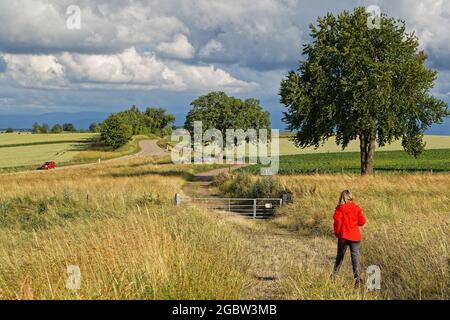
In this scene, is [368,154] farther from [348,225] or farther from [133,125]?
[133,125]

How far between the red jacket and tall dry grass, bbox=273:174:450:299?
816 mm

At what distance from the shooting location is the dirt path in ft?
27.9

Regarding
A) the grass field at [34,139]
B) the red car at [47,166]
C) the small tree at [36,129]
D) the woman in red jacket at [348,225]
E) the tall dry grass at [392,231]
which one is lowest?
the red car at [47,166]

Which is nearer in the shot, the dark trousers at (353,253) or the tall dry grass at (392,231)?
the tall dry grass at (392,231)

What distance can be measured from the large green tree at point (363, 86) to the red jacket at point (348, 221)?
23369mm

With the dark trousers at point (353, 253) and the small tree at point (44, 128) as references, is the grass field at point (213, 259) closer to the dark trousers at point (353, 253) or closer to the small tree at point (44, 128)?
the dark trousers at point (353, 253)

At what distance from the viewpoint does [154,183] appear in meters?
33.7

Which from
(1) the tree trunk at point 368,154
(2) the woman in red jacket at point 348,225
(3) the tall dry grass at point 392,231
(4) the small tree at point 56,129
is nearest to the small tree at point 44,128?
(4) the small tree at point 56,129

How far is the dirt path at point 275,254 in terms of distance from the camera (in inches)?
334

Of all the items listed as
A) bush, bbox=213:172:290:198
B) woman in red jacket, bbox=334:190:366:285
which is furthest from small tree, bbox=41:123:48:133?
woman in red jacket, bbox=334:190:366:285

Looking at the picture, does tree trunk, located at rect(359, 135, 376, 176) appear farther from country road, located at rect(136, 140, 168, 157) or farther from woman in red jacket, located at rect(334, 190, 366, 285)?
country road, located at rect(136, 140, 168, 157)
